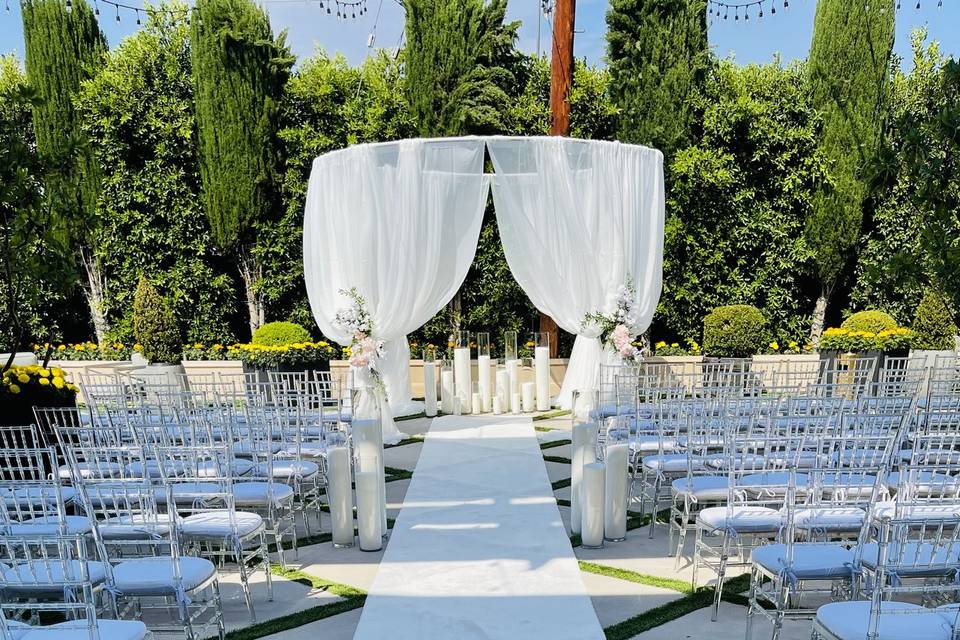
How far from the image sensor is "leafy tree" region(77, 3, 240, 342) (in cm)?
1216

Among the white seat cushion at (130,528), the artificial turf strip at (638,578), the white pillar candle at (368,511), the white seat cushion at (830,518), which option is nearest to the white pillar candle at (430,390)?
the white pillar candle at (368,511)

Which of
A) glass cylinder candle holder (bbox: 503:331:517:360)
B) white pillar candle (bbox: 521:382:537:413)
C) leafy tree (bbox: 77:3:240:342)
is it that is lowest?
white pillar candle (bbox: 521:382:537:413)

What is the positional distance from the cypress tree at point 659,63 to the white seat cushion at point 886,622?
9550 mm

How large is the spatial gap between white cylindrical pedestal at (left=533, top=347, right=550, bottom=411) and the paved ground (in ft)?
13.7

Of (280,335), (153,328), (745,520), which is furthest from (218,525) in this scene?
(153,328)

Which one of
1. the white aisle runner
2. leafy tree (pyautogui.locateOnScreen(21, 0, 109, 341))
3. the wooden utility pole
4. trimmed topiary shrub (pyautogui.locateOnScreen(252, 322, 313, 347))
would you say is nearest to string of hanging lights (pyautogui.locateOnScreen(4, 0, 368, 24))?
leafy tree (pyautogui.locateOnScreen(21, 0, 109, 341))

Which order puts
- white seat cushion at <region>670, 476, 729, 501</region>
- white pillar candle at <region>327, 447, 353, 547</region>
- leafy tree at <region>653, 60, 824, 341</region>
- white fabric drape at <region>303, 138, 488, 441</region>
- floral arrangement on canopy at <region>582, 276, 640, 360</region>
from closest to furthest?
1. white seat cushion at <region>670, 476, 729, 501</region>
2. white pillar candle at <region>327, 447, 353, 547</region>
3. white fabric drape at <region>303, 138, 488, 441</region>
4. floral arrangement on canopy at <region>582, 276, 640, 360</region>
5. leafy tree at <region>653, 60, 824, 341</region>

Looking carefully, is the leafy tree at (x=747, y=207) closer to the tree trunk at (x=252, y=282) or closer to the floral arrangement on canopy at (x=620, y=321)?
the floral arrangement on canopy at (x=620, y=321)

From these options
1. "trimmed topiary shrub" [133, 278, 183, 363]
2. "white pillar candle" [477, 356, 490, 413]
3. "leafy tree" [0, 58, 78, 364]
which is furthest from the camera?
"trimmed topiary shrub" [133, 278, 183, 363]

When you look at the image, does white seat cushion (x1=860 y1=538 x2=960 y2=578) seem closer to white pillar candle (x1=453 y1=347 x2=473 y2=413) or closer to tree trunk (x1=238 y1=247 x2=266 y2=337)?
white pillar candle (x1=453 y1=347 x2=473 y2=413)

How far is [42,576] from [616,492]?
3.18 metres

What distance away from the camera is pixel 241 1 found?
38.7ft

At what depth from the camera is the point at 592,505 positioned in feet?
16.3

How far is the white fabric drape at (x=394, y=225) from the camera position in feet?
28.1
